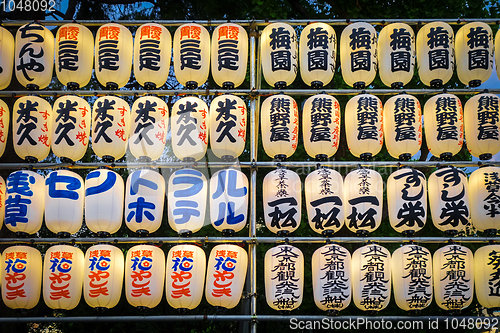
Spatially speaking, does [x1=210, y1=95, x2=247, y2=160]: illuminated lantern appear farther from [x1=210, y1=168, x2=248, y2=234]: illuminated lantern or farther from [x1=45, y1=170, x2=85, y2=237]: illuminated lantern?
[x1=45, y1=170, x2=85, y2=237]: illuminated lantern

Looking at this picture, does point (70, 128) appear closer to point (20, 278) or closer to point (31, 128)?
point (31, 128)

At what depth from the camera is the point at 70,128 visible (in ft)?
19.1

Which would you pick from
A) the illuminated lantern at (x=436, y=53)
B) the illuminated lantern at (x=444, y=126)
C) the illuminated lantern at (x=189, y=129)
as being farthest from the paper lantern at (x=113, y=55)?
the illuminated lantern at (x=444, y=126)

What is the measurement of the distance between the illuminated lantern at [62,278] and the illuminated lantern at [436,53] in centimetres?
579

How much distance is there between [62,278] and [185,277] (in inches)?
65.1

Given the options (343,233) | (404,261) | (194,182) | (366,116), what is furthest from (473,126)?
(194,182)

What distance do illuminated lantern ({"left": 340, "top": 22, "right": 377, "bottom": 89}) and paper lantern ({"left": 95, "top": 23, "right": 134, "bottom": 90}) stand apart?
132 inches

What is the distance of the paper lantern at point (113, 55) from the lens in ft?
20.1

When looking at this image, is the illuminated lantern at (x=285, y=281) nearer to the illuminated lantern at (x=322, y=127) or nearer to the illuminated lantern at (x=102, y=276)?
the illuminated lantern at (x=322, y=127)

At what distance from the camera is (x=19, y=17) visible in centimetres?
871

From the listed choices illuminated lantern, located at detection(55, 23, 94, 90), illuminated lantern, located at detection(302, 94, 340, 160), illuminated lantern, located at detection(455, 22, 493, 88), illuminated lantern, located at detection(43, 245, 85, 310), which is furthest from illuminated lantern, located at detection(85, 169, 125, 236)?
illuminated lantern, located at detection(455, 22, 493, 88)

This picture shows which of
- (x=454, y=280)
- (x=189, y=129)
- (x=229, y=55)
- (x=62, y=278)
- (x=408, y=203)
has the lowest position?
(x=454, y=280)

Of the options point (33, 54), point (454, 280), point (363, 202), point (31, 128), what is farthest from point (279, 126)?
point (33, 54)

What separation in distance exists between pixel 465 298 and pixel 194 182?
→ 4.03 metres
